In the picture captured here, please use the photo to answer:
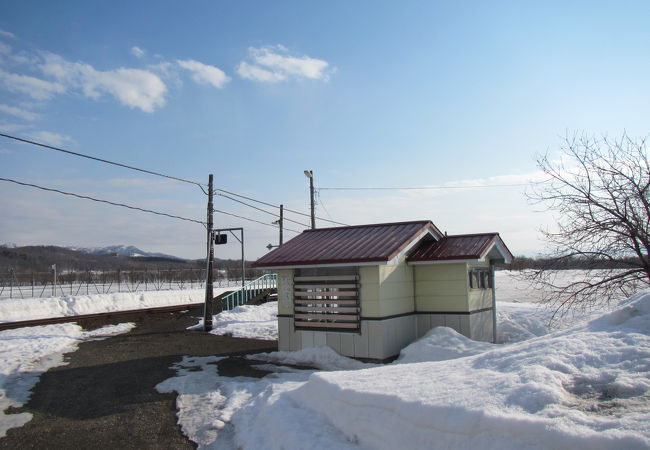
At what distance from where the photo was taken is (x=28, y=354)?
40.3ft

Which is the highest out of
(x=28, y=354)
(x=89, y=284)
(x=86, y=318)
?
(x=89, y=284)

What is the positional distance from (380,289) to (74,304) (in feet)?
54.4

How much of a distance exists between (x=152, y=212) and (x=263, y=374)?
10.2 meters

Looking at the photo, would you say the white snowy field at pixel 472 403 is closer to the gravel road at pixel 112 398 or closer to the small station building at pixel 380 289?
the gravel road at pixel 112 398

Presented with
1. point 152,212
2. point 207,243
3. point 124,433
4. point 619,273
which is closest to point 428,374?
point 124,433

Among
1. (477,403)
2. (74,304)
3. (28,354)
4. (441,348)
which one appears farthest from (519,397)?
(74,304)

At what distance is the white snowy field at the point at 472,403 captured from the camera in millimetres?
4059

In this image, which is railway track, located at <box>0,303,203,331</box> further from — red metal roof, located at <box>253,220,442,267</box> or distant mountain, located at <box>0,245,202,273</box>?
distant mountain, located at <box>0,245,202,273</box>

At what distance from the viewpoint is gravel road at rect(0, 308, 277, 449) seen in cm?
660

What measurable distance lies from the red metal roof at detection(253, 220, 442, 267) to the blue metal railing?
10.0 metres

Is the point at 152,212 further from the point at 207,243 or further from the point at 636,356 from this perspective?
the point at 636,356

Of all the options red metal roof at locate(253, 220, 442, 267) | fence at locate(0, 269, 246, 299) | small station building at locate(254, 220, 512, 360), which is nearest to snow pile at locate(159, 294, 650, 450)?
small station building at locate(254, 220, 512, 360)

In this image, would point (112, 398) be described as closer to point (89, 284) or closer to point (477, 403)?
point (477, 403)

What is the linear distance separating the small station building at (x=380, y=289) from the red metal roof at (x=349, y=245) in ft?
0.10
